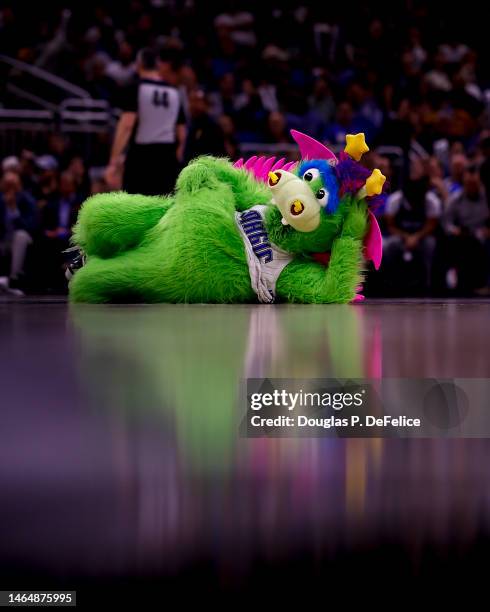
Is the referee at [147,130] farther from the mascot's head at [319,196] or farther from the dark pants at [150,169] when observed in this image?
the mascot's head at [319,196]

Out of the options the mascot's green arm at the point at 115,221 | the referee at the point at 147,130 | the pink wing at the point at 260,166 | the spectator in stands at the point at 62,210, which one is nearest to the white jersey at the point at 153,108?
the referee at the point at 147,130

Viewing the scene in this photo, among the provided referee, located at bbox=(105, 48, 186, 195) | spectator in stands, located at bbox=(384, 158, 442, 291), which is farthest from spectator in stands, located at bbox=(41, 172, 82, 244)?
spectator in stands, located at bbox=(384, 158, 442, 291)

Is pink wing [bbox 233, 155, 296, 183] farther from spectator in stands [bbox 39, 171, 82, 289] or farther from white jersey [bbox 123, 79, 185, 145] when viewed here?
spectator in stands [bbox 39, 171, 82, 289]

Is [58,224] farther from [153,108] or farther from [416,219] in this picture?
[416,219]

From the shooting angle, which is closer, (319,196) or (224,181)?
(319,196)

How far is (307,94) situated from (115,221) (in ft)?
17.8

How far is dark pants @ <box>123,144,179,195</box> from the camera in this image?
13.1 ft

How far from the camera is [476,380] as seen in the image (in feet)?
3.08

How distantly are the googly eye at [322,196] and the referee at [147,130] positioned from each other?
1.73m

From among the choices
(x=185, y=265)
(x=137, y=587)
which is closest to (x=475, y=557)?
(x=137, y=587)

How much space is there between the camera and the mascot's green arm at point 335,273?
92.5 inches

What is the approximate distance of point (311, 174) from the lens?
2.39 m

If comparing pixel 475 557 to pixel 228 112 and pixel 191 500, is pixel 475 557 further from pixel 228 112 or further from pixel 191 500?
pixel 228 112

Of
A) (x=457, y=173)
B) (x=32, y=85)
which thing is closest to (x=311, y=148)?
(x=457, y=173)
